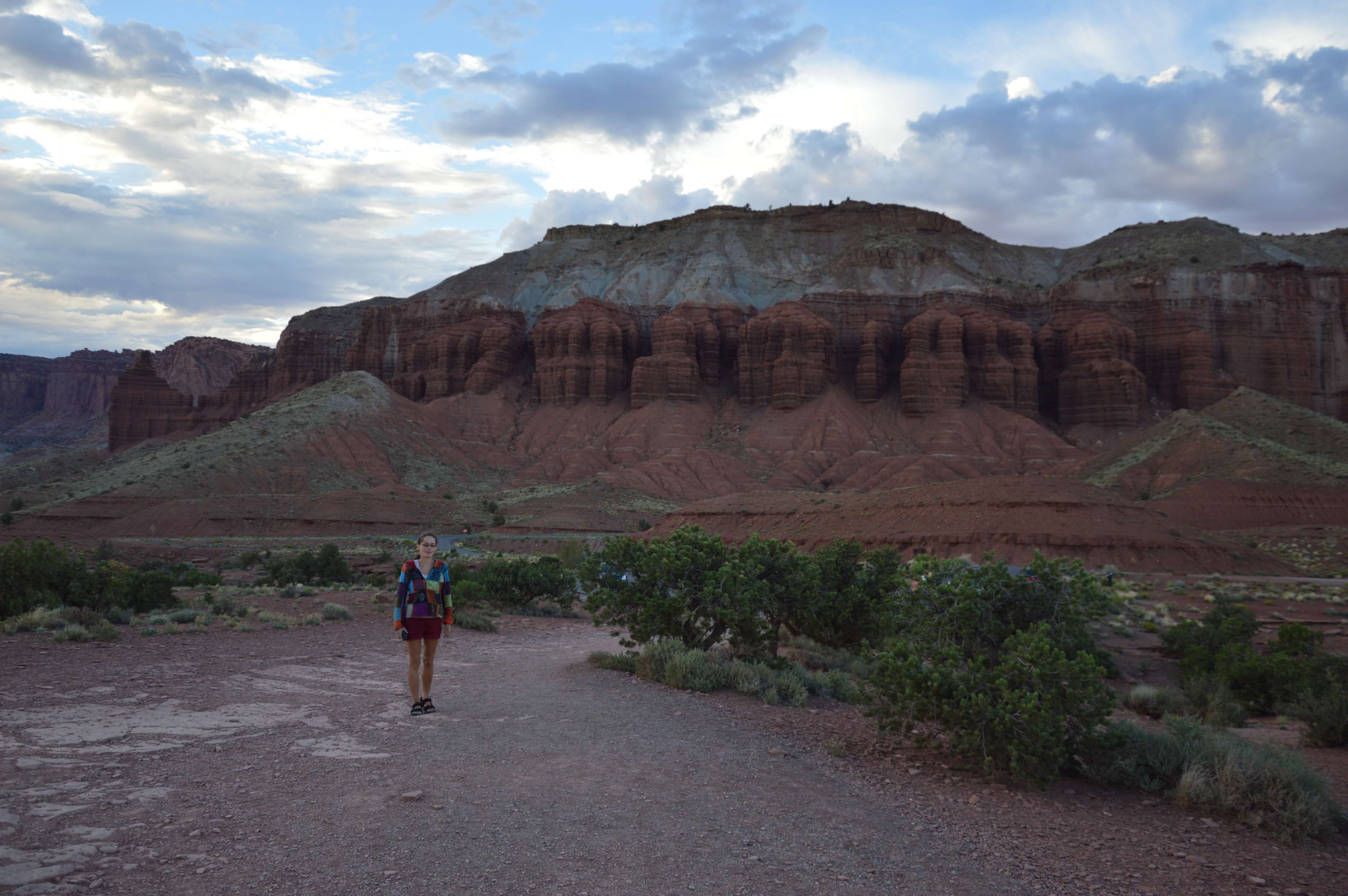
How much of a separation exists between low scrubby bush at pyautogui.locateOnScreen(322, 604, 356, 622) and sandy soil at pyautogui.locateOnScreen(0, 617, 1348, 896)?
7381mm

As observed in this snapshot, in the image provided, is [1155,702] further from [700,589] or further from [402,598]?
[402,598]

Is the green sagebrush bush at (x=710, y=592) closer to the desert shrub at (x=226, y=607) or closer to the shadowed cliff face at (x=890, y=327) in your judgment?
the desert shrub at (x=226, y=607)

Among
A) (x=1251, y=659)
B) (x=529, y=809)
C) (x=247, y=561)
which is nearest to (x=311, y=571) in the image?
(x=247, y=561)

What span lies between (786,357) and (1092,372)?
32.6 meters

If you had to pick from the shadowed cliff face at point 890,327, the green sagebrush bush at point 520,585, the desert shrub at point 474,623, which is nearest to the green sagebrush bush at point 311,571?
the green sagebrush bush at point 520,585

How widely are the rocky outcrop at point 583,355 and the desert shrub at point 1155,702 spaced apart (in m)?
80.8

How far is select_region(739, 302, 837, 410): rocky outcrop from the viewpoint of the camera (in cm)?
8912

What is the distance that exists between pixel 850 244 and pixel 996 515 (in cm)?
8001

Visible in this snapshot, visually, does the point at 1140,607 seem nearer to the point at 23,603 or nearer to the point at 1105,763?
the point at 1105,763

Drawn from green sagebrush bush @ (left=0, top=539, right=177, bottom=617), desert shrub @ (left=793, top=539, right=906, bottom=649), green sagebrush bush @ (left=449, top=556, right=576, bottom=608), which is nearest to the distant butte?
green sagebrush bush @ (left=449, top=556, right=576, bottom=608)

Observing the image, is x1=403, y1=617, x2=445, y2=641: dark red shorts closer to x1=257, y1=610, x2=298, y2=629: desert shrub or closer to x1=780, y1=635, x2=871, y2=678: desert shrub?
x1=780, y1=635, x2=871, y2=678: desert shrub

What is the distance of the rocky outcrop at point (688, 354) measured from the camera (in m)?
91.3

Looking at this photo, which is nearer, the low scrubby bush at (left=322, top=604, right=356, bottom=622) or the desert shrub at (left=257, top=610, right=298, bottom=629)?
the desert shrub at (left=257, top=610, right=298, bottom=629)

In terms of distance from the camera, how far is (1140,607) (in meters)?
26.1
